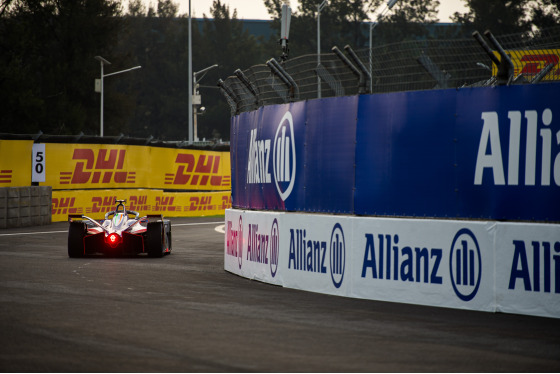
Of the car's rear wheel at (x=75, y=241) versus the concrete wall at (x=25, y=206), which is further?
the concrete wall at (x=25, y=206)

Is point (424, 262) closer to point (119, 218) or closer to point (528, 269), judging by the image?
point (528, 269)

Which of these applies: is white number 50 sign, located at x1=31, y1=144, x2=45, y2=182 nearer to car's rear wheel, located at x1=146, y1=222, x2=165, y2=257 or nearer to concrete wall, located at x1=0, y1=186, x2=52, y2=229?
concrete wall, located at x1=0, y1=186, x2=52, y2=229

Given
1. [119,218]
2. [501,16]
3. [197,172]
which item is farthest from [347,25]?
[119,218]

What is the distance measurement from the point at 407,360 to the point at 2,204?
21.7 metres

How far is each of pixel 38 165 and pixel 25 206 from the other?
81.0 inches

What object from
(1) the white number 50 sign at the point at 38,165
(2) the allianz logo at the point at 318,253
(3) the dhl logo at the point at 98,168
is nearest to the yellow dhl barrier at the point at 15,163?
(1) the white number 50 sign at the point at 38,165

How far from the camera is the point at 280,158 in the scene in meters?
13.9

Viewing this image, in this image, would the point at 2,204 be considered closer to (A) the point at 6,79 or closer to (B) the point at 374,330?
(B) the point at 374,330

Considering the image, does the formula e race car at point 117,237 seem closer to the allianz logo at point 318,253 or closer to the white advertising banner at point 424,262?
the allianz logo at point 318,253

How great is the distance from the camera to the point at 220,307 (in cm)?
1081

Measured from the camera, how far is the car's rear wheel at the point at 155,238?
18.2 m

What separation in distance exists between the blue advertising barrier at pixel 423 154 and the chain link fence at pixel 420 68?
10.2 inches

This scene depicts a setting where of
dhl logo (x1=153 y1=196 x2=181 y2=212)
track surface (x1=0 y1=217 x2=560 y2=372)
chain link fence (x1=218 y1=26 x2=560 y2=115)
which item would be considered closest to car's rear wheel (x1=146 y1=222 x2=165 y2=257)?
track surface (x1=0 y1=217 x2=560 y2=372)

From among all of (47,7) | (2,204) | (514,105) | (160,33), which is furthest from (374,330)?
(160,33)
